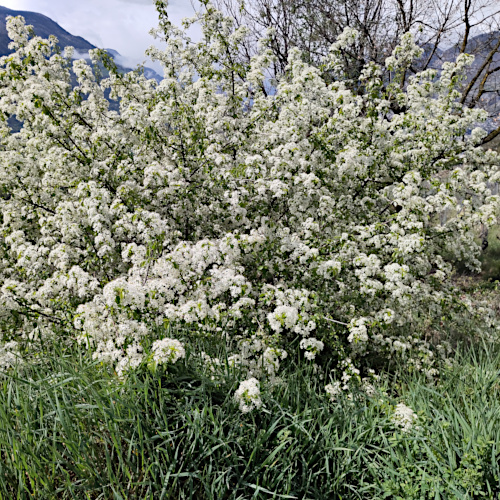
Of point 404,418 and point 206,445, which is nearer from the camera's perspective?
point 206,445

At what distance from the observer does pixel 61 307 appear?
4.47m

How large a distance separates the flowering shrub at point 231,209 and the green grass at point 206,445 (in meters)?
0.49

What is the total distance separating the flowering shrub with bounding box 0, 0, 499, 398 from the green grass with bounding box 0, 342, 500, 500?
49 centimetres

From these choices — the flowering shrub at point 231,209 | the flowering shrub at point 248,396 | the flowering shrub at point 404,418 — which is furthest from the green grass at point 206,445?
the flowering shrub at point 231,209

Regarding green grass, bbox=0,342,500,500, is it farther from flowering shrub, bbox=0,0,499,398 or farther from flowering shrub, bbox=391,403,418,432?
flowering shrub, bbox=0,0,499,398

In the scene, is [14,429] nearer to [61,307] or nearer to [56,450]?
[56,450]

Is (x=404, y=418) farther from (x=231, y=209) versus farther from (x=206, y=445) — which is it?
(x=231, y=209)

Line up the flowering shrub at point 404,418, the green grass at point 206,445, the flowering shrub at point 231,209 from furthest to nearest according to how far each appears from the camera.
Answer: the flowering shrub at point 231,209 → the flowering shrub at point 404,418 → the green grass at point 206,445

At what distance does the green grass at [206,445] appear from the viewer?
2.61m

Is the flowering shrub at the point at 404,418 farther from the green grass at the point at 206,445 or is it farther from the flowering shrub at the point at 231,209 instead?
the flowering shrub at the point at 231,209

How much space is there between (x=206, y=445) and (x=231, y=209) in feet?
9.22

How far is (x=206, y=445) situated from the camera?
2.85 metres

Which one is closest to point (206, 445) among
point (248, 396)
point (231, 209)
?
point (248, 396)

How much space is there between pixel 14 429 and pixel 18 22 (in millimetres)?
5706
